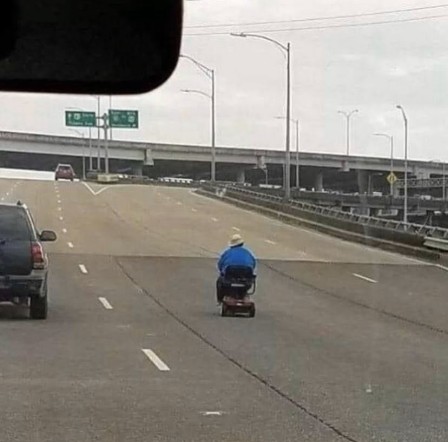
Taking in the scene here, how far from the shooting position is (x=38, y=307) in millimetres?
21266

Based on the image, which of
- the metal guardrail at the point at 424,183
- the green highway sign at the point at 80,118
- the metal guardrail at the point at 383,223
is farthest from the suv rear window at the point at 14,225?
the metal guardrail at the point at 424,183

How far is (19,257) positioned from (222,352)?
5276 mm

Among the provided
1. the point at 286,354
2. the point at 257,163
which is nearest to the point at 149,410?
the point at 286,354

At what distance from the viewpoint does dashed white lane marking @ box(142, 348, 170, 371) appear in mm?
14956

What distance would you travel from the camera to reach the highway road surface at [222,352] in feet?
35.4

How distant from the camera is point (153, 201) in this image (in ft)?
236

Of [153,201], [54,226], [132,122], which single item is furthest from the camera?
[132,122]

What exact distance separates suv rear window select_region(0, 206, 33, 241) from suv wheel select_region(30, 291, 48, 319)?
1148 millimetres

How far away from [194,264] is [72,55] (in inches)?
1233

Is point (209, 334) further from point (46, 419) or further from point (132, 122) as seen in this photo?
point (132, 122)

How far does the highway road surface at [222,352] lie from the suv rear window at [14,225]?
147cm

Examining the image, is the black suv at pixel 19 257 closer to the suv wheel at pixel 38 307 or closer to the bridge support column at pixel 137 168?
the suv wheel at pixel 38 307

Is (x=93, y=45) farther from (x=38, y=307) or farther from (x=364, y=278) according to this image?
(x=364, y=278)

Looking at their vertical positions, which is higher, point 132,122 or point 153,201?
point 132,122
